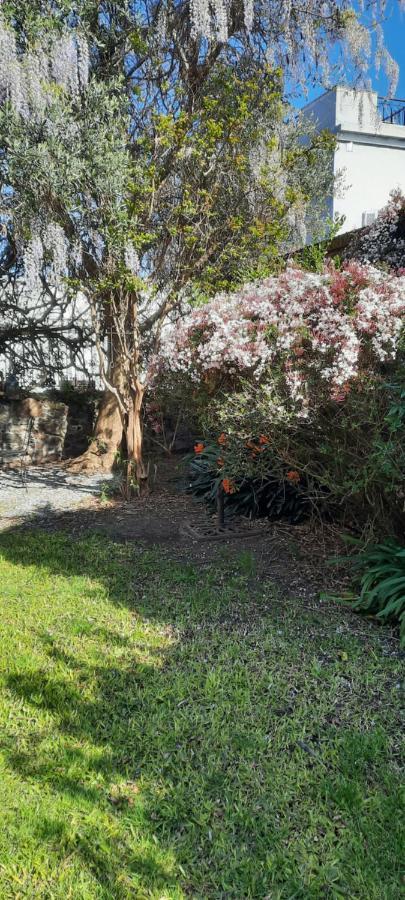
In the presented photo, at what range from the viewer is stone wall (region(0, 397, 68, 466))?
8.31m

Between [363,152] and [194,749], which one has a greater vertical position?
[363,152]

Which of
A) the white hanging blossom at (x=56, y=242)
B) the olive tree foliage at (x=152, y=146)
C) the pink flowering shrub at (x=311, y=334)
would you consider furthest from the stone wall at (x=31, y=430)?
the pink flowering shrub at (x=311, y=334)

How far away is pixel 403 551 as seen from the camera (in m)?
3.48

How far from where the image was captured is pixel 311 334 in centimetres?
345

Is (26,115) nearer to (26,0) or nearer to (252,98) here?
(26,0)

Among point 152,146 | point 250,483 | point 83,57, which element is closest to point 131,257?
point 152,146

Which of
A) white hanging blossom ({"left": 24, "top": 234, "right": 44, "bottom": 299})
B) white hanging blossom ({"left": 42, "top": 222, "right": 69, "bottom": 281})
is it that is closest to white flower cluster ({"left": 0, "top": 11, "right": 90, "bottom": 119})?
white hanging blossom ({"left": 42, "top": 222, "right": 69, "bottom": 281})

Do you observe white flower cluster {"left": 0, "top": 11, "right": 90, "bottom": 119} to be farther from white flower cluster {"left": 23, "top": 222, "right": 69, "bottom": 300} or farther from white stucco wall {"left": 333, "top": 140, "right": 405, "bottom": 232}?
Answer: white stucco wall {"left": 333, "top": 140, "right": 405, "bottom": 232}

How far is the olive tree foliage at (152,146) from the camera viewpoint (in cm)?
554

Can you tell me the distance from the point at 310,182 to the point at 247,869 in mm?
7363

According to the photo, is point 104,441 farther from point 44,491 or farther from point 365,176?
point 365,176

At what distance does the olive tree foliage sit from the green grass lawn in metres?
3.35

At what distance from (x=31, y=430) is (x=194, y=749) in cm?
666

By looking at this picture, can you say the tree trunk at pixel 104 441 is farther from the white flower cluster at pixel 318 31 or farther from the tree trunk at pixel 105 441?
the white flower cluster at pixel 318 31
